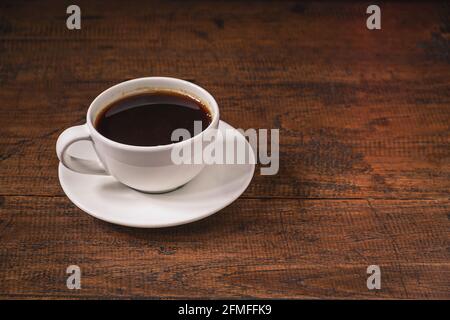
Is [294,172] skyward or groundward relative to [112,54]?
groundward

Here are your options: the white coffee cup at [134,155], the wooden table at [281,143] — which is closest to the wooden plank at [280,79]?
the wooden table at [281,143]

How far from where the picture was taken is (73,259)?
33.9 inches

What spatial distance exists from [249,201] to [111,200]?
204 millimetres

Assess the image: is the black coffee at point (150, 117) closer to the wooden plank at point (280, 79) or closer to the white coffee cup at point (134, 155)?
the white coffee cup at point (134, 155)

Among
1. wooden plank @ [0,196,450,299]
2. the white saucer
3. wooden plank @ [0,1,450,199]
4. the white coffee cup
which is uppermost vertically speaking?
wooden plank @ [0,1,450,199]

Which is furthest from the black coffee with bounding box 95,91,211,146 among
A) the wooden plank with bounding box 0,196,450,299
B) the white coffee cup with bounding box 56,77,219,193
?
the wooden plank with bounding box 0,196,450,299

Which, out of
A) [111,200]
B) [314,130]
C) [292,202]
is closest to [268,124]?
[314,130]

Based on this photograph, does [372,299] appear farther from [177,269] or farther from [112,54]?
[112,54]

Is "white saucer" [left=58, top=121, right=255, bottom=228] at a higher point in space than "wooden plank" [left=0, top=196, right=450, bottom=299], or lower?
higher

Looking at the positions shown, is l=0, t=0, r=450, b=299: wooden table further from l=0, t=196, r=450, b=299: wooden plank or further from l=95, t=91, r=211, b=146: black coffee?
l=95, t=91, r=211, b=146: black coffee

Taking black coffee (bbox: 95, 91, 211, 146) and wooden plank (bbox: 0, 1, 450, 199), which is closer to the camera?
black coffee (bbox: 95, 91, 211, 146)

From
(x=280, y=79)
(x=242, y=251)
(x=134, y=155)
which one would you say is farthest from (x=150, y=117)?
(x=280, y=79)

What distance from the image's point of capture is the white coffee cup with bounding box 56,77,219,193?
0.84m

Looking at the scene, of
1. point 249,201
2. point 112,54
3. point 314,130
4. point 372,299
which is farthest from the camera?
point 112,54
